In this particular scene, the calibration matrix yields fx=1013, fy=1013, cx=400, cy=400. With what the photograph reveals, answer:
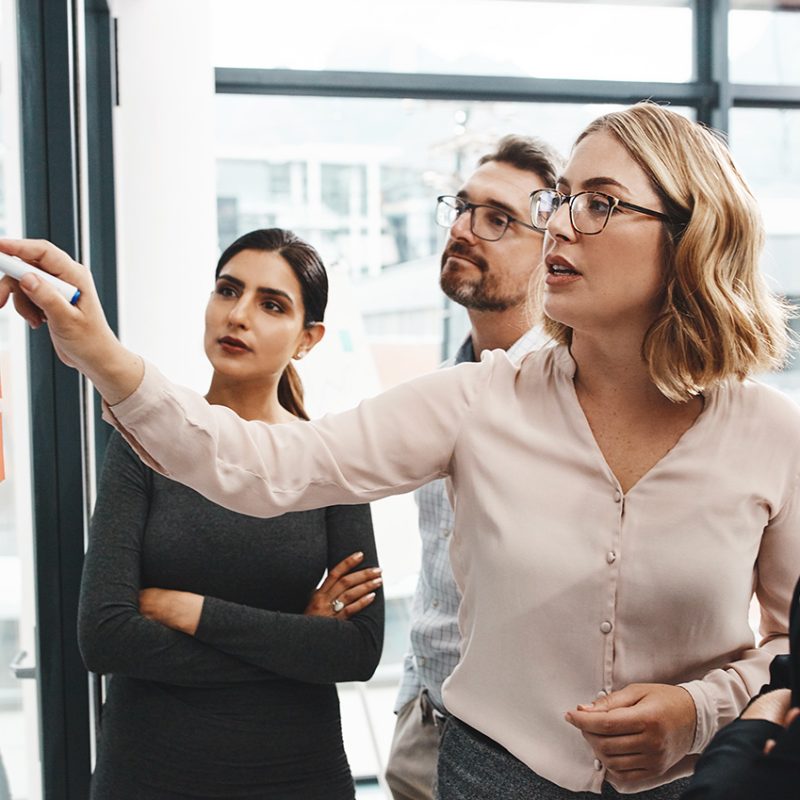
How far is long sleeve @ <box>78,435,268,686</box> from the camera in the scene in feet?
5.16

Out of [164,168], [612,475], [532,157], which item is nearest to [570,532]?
[612,475]

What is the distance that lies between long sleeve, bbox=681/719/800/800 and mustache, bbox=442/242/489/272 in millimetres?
1372

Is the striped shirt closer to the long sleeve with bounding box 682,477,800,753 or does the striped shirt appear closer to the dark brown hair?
the dark brown hair

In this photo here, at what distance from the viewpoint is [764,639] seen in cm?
136

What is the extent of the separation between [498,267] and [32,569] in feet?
3.50

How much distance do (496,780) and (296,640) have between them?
1.46 feet

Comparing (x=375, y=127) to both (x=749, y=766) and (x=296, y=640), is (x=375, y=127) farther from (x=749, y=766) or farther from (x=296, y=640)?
(x=749, y=766)

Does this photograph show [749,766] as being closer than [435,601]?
Yes

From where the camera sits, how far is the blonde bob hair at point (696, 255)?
4.21 feet

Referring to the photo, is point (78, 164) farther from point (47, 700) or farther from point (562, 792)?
point (562, 792)

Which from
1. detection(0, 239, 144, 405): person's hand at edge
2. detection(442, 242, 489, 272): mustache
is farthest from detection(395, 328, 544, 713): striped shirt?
detection(0, 239, 144, 405): person's hand at edge

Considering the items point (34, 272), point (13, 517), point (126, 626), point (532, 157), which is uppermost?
point (532, 157)

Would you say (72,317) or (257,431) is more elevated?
(72,317)

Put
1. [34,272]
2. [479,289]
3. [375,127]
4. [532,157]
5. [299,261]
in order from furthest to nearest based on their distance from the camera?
[375,127] → [532,157] → [479,289] → [299,261] → [34,272]
